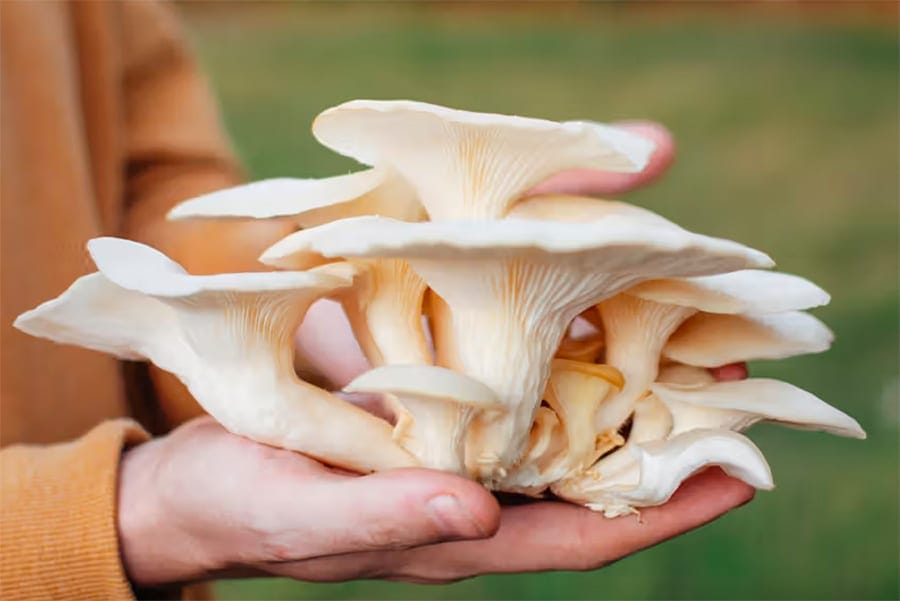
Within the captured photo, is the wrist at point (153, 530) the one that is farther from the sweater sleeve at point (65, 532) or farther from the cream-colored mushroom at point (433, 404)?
the cream-colored mushroom at point (433, 404)

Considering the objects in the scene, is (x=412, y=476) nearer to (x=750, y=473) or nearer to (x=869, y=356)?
(x=750, y=473)

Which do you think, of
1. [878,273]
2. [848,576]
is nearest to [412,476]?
[848,576]

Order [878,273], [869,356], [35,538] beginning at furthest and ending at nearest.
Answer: [878,273]
[869,356]
[35,538]

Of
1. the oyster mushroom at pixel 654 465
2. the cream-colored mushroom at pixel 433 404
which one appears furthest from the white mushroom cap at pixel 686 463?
the cream-colored mushroom at pixel 433 404

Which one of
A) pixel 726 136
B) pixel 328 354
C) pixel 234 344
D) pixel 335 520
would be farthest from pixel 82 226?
pixel 726 136

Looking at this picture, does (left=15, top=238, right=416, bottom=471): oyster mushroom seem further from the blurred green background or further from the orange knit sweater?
the blurred green background

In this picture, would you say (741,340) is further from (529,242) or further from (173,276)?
(173,276)
